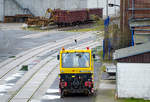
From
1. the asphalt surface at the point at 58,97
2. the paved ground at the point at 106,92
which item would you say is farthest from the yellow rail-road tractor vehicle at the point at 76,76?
the paved ground at the point at 106,92

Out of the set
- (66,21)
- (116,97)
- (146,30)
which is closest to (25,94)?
(116,97)

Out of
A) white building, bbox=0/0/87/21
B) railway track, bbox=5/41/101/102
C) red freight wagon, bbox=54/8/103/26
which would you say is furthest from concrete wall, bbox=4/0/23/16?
railway track, bbox=5/41/101/102

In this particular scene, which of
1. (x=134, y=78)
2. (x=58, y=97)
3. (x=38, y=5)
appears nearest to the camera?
(x=134, y=78)

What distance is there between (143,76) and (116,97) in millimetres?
1902

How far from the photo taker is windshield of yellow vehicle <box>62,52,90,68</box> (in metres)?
20.8

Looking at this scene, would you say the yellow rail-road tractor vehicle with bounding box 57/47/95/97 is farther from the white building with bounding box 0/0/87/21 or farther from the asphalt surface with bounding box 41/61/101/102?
the white building with bounding box 0/0/87/21

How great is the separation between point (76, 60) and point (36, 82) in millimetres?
5855

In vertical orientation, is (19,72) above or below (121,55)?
below

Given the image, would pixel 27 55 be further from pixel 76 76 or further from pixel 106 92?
pixel 76 76

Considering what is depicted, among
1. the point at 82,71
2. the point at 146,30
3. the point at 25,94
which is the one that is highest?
the point at 146,30

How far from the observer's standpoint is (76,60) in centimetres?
2092

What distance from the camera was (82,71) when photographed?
20.6m

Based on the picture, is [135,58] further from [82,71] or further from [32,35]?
[32,35]

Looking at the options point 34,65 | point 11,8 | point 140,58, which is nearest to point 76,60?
point 140,58
